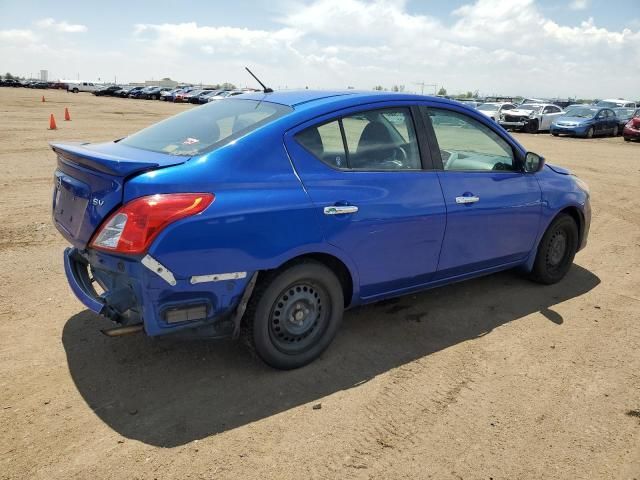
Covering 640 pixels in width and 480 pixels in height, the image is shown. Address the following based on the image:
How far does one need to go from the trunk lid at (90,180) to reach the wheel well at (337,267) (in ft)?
2.98

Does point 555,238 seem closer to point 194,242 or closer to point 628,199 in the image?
point 194,242

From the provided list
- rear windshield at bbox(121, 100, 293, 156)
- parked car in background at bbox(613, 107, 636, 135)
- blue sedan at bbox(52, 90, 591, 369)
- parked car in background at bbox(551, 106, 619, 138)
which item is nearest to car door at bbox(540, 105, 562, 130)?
parked car in background at bbox(551, 106, 619, 138)

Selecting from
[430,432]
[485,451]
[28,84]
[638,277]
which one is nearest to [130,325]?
[430,432]

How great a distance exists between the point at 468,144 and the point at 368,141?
110 centimetres

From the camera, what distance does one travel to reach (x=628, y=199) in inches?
363

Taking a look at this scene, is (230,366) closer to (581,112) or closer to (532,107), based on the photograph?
(581,112)

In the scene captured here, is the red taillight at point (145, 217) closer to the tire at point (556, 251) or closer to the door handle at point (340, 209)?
the door handle at point (340, 209)

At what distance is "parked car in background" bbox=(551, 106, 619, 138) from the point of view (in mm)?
24781

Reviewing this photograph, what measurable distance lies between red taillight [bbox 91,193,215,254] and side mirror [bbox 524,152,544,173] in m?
2.91

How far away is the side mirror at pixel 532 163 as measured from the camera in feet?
14.4

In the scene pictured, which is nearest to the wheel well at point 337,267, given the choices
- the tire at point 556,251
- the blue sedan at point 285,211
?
the blue sedan at point 285,211

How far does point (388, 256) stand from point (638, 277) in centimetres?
332

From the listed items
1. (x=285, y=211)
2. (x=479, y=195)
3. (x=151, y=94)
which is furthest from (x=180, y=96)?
(x=285, y=211)

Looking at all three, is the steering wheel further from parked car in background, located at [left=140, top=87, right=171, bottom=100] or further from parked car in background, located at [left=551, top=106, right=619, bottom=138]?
parked car in background, located at [left=140, top=87, right=171, bottom=100]
